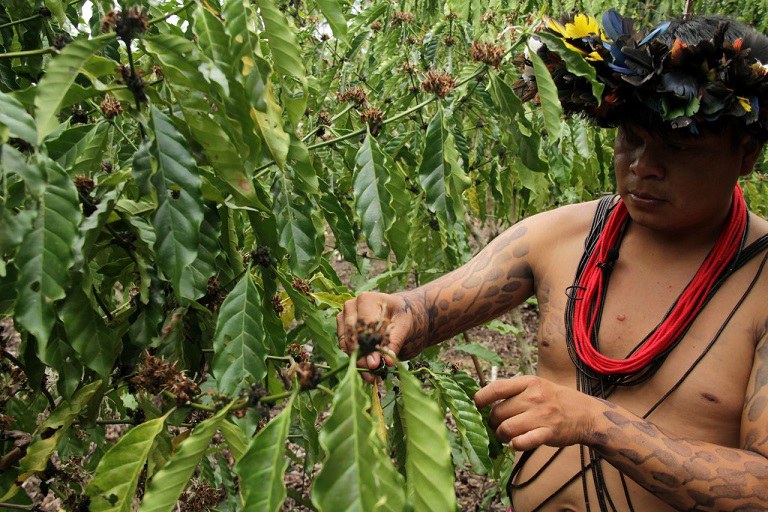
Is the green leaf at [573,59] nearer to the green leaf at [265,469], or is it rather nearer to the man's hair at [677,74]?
the man's hair at [677,74]

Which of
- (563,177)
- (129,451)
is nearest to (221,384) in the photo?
(129,451)

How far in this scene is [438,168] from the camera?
1476mm

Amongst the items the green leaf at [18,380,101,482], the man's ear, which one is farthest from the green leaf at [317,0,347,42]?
the man's ear

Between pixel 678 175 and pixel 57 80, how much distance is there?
1.20 meters

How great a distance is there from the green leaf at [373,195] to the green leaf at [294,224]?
0.38ft

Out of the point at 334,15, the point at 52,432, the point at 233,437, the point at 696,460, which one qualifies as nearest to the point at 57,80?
the point at 334,15

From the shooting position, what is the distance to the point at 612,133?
3619mm

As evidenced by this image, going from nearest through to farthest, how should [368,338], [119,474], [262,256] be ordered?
[368,338]
[119,474]
[262,256]

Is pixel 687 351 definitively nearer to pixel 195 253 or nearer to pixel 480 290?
pixel 480 290

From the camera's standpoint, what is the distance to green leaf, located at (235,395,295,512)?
2.60 ft

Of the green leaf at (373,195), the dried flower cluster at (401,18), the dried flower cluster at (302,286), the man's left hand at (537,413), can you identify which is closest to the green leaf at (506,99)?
the green leaf at (373,195)

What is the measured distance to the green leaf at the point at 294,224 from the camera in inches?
53.7

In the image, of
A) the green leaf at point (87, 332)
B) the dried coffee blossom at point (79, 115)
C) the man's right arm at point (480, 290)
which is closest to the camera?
the green leaf at point (87, 332)

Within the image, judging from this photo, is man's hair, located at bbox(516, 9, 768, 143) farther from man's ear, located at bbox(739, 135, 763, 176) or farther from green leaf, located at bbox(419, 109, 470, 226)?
green leaf, located at bbox(419, 109, 470, 226)
